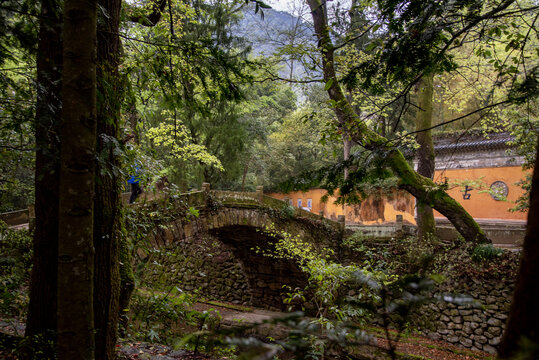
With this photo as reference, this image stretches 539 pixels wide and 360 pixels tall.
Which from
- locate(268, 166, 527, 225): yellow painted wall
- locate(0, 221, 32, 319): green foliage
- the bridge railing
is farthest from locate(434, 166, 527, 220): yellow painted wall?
locate(0, 221, 32, 319): green foliage

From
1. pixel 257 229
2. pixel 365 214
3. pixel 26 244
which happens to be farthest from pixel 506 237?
pixel 26 244

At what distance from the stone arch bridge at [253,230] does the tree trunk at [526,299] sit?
492 cm

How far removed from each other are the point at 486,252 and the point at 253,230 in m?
5.95

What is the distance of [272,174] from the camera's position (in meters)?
17.4

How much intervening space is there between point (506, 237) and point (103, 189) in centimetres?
992

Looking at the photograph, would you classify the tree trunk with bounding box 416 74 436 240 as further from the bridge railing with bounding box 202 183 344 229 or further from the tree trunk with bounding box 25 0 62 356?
the tree trunk with bounding box 25 0 62 356

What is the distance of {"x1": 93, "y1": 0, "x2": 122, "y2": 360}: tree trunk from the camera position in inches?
79.7

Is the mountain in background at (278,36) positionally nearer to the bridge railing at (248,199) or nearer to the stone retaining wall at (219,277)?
the bridge railing at (248,199)

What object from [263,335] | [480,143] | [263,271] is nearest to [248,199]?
[263,335]

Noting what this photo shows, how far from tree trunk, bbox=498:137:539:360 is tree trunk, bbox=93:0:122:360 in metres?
2.04

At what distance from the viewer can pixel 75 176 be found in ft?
4.52

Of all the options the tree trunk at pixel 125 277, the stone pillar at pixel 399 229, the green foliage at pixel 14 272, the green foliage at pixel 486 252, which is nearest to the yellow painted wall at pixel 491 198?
the stone pillar at pixel 399 229

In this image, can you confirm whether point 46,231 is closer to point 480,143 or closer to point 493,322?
point 493,322

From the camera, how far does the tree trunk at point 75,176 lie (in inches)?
53.7
